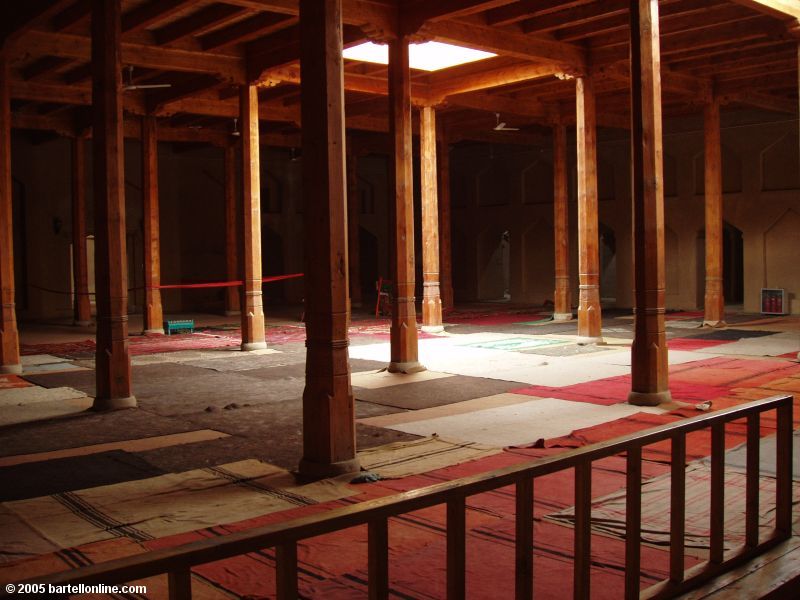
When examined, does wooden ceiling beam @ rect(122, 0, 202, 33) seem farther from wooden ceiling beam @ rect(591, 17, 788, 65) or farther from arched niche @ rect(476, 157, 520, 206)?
arched niche @ rect(476, 157, 520, 206)

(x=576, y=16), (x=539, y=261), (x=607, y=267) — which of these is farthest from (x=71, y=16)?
(x=607, y=267)

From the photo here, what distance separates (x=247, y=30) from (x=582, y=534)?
10.3m

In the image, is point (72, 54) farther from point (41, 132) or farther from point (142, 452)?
point (41, 132)

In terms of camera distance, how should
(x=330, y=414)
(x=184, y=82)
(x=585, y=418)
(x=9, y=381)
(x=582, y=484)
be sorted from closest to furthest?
(x=582, y=484), (x=330, y=414), (x=585, y=418), (x=9, y=381), (x=184, y=82)

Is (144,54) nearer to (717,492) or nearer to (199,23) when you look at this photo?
(199,23)

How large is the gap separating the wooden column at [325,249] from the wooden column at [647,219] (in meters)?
3.66

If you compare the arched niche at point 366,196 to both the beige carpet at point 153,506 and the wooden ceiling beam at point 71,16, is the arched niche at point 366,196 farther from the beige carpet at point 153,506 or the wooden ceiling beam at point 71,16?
the beige carpet at point 153,506

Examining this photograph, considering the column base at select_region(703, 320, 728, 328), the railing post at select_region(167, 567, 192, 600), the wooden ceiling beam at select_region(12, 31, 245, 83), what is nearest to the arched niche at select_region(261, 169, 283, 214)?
the wooden ceiling beam at select_region(12, 31, 245, 83)

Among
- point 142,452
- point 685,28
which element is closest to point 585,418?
point 142,452

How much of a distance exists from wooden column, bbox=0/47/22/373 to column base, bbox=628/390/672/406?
25.9ft

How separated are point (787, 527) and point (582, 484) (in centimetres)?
190

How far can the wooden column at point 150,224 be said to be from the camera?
16156mm

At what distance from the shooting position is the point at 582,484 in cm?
296

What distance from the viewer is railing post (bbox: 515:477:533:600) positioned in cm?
270
